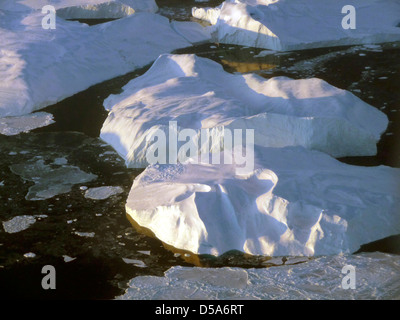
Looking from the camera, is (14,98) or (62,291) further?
(14,98)

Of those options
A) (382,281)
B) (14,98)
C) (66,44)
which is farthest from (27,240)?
(66,44)

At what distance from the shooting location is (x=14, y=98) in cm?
551

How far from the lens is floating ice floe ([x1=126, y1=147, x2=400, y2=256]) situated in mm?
3357

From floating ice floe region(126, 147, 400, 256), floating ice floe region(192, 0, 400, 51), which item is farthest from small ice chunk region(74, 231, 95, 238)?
floating ice floe region(192, 0, 400, 51)

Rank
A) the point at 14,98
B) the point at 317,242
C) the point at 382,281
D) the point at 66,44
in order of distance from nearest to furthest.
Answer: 1. the point at 382,281
2. the point at 317,242
3. the point at 14,98
4. the point at 66,44

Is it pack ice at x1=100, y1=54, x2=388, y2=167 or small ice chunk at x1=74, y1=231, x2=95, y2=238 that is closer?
small ice chunk at x1=74, y1=231, x2=95, y2=238

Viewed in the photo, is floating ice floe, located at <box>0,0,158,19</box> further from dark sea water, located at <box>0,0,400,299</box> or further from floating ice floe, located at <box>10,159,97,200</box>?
floating ice floe, located at <box>10,159,97,200</box>

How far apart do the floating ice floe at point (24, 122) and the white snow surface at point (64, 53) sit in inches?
4.1

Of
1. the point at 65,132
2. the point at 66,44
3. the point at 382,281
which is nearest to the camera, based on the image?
the point at 382,281

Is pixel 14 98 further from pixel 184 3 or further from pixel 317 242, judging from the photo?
pixel 184 3

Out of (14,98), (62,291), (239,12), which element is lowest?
(62,291)

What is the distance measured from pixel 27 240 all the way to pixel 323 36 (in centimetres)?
420

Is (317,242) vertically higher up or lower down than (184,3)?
lower down

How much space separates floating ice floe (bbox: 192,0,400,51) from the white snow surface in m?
0.59
